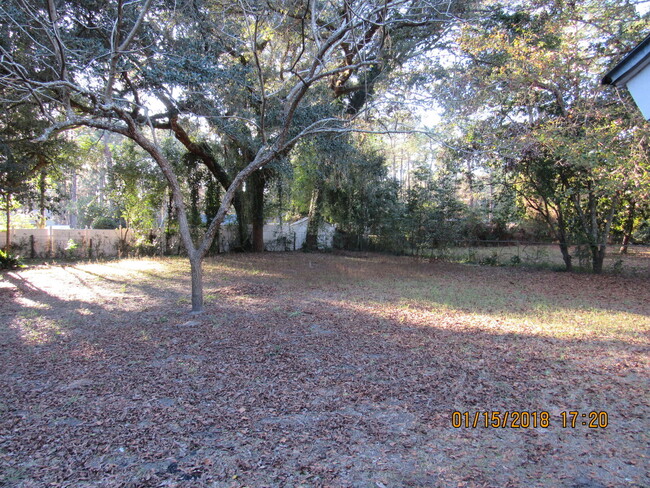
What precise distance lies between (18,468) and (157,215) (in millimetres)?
14506

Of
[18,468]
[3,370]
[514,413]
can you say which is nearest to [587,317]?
[514,413]

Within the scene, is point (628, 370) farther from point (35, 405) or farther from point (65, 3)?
point (65, 3)

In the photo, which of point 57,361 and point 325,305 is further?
point 325,305

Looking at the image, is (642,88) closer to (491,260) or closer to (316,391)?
(316,391)

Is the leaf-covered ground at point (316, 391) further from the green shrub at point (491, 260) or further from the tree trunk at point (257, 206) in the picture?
the tree trunk at point (257, 206)

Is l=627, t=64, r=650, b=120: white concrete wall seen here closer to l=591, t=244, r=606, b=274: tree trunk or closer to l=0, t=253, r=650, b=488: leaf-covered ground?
l=0, t=253, r=650, b=488: leaf-covered ground

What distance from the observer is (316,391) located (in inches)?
134

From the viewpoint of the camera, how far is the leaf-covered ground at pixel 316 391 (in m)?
2.33

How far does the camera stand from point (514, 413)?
2984 millimetres

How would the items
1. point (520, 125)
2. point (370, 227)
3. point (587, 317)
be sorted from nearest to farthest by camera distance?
point (587, 317) → point (520, 125) → point (370, 227)

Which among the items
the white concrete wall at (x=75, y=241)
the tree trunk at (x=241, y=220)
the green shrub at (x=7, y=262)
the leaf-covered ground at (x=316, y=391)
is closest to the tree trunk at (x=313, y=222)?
the tree trunk at (x=241, y=220)
